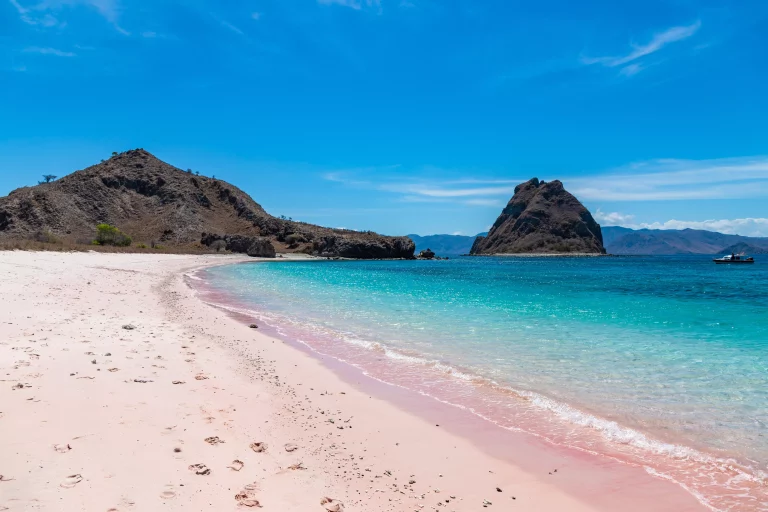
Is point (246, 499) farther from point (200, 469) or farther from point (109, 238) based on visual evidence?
point (109, 238)

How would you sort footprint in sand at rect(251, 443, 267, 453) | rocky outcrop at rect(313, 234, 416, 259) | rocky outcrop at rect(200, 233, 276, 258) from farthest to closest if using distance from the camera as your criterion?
rocky outcrop at rect(313, 234, 416, 259), rocky outcrop at rect(200, 233, 276, 258), footprint in sand at rect(251, 443, 267, 453)

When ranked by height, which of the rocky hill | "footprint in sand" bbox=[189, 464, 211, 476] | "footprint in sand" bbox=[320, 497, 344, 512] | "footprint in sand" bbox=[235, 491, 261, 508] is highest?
the rocky hill

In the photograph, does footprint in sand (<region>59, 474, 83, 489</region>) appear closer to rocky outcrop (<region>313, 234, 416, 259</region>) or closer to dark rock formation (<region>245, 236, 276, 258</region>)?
dark rock formation (<region>245, 236, 276, 258</region>)

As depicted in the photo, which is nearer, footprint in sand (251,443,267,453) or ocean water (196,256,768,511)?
footprint in sand (251,443,267,453)

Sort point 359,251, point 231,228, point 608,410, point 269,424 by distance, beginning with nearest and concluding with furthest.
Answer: point 269,424, point 608,410, point 359,251, point 231,228

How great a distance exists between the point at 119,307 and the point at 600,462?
1383cm

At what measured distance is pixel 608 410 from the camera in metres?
6.97

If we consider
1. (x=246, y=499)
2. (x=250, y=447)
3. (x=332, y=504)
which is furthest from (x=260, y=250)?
(x=332, y=504)

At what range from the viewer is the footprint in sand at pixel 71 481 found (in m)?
3.56

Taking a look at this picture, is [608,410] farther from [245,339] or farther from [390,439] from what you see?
[245,339]

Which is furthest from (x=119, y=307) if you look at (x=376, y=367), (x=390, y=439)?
(x=390, y=439)

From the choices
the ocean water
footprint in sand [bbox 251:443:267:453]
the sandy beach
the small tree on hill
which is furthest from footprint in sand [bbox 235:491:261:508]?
the small tree on hill

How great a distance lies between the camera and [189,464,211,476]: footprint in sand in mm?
4056

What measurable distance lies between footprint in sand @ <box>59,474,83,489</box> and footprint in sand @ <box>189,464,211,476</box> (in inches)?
33.3
